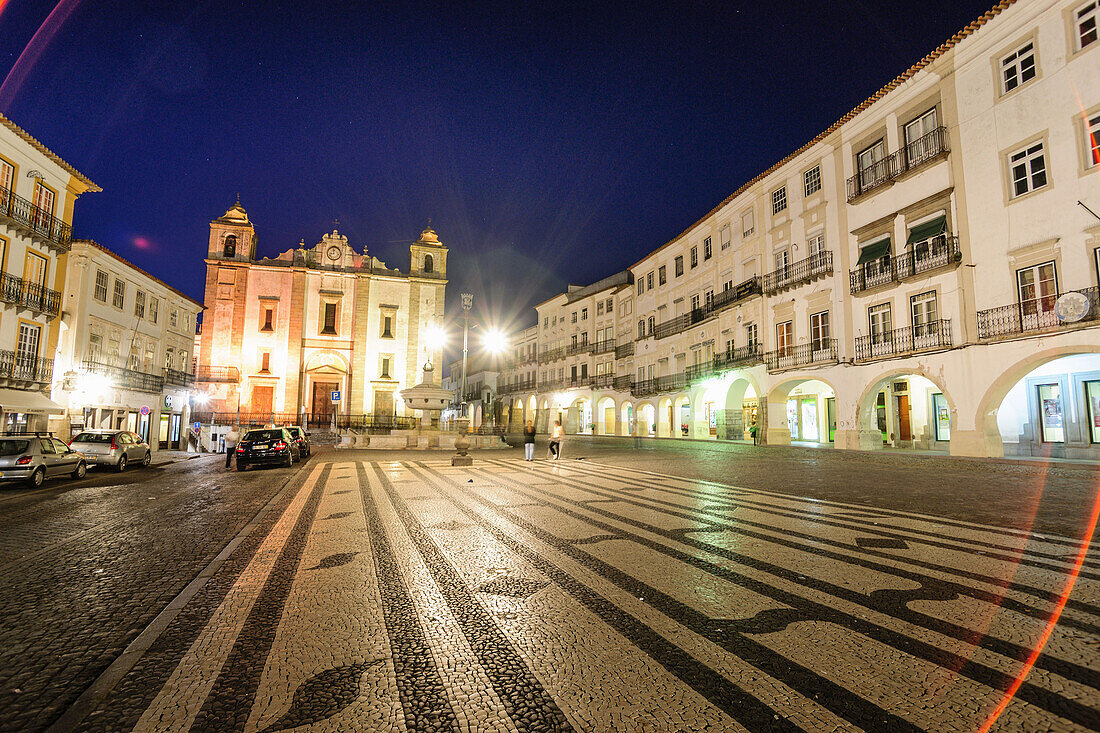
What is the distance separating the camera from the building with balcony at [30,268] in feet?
67.4

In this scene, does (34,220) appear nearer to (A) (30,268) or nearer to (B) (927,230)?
(A) (30,268)

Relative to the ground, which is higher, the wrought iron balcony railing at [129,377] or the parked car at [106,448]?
the wrought iron balcony railing at [129,377]

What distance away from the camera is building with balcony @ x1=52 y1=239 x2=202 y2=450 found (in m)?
24.2

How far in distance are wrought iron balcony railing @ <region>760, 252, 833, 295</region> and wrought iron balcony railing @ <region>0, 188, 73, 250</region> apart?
3294 centimetres

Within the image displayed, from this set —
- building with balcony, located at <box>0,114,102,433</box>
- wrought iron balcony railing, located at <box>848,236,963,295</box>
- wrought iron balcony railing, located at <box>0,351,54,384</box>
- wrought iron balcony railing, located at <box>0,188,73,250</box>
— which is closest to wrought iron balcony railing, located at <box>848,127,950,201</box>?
wrought iron balcony railing, located at <box>848,236,963,295</box>

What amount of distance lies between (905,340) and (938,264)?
293 cm

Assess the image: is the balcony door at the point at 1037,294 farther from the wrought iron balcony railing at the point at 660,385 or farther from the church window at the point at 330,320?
the church window at the point at 330,320

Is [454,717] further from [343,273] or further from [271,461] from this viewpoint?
[343,273]

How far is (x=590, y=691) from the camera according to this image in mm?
2740

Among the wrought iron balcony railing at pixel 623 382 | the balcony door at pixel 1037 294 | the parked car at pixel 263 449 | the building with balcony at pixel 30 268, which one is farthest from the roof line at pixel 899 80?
the building with balcony at pixel 30 268

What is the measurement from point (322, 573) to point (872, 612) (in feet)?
15.7

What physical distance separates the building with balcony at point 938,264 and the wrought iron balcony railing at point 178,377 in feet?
112

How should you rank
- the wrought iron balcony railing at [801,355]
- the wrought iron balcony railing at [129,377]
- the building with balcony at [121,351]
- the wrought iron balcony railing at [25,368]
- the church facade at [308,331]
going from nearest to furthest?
1. the wrought iron balcony railing at [25,368]
2. the wrought iron balcony railing at [801,355]
3. the building with balcony at [121,351]
4. the wrought iron balcony railing at [129,377]
5. the church facade at [308,331]

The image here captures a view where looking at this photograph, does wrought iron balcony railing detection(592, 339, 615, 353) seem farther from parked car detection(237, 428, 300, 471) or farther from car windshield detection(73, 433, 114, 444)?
car windshield detection(73, 433, 114, 444)
